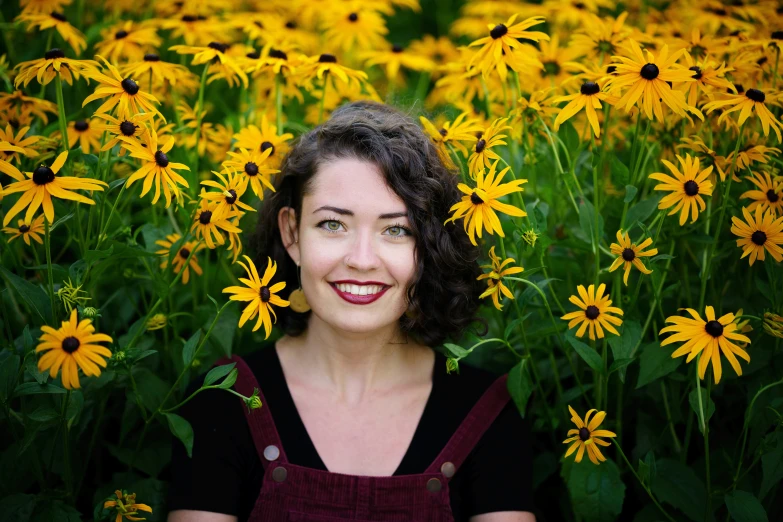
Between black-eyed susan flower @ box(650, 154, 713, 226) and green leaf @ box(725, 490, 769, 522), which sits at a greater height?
black-eyed susan flower @ box(650, 154, 713, 226)

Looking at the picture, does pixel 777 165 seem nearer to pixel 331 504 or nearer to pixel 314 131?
pixel 314 131

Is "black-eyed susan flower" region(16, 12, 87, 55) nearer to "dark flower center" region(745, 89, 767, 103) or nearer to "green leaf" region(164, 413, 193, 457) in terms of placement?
"green leaf" region(164, 413, 193, 457)

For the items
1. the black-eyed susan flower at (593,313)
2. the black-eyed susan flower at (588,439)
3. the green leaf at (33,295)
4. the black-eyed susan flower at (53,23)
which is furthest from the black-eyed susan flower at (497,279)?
the black-eyed susan flower at (53,23)

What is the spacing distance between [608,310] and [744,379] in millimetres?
491

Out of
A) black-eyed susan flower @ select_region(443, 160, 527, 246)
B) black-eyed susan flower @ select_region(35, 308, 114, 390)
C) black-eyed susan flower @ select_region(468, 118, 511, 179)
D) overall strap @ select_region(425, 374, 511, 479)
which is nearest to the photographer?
black-eyed susan flower @ select_region(35, 308, 114, 390)

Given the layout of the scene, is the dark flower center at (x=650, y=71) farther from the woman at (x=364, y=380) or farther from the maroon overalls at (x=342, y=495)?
the maroon overalls at (x=342, y=495)

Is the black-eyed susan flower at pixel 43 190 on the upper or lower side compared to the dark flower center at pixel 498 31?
lower

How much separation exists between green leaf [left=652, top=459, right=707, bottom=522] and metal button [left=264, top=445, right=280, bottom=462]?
2.63ft

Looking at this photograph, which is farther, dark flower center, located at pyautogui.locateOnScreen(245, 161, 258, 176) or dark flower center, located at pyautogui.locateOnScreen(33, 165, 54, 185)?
dark flower center, located at pyautogui.locateOnScreen(245, 161, 258, 176)

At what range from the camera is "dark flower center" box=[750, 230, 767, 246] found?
1485mm

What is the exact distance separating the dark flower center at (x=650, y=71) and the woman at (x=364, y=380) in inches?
18.4

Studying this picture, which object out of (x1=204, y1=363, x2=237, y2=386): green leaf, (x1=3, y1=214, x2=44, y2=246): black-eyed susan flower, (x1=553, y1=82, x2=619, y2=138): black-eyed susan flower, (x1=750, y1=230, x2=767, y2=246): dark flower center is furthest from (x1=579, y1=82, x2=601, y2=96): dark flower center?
(x1=3, y1=214, x2=44, y2=246): black-eyed susan flower

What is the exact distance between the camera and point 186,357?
146cm

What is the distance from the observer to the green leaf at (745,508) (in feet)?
4.86
